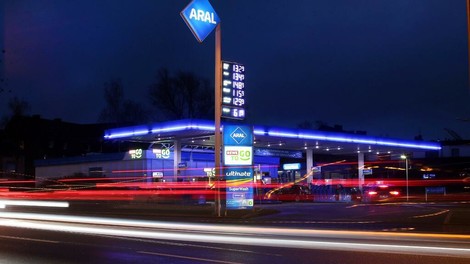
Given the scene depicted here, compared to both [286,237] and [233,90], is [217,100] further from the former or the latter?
[286,237]

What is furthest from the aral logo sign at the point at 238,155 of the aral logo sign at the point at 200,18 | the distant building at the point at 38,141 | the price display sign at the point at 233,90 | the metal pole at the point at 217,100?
the distant building at the point at 38,141

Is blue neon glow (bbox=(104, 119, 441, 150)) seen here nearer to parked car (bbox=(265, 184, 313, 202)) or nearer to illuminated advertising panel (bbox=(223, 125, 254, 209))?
parked car (bbox=(265, 184, 313, 202))

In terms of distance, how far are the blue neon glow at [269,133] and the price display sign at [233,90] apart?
39.8ft

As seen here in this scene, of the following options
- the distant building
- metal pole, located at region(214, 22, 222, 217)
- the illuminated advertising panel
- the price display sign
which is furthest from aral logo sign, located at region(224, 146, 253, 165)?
the distant building

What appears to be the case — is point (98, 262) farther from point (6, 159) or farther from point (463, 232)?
point (6, 159)

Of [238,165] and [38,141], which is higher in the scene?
[38,141]

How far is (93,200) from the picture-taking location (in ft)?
135

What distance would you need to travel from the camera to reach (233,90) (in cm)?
2759

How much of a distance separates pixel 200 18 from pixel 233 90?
3.88 m

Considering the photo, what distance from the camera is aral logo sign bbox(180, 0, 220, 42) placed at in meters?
26.3

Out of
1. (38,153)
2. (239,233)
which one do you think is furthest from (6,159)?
(239,233)

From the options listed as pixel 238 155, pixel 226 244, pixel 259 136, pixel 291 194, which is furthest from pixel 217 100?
pixel 291 194

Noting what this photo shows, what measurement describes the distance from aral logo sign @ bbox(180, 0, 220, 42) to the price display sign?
1.86 meters

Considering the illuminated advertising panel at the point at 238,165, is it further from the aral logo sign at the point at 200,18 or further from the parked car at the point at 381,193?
the parked car at the point at 381,193
